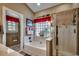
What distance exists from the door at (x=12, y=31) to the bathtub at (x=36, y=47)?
173mm

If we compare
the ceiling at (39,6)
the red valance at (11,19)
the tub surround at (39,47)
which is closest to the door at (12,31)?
the red valance at (11,19)

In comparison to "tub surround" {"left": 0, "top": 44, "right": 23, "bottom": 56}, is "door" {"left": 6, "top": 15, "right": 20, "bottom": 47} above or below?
above

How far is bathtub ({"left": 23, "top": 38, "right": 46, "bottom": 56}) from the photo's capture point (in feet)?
4.76

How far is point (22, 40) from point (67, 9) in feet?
2.83

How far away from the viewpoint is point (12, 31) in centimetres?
151

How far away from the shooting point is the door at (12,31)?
1.47 metres

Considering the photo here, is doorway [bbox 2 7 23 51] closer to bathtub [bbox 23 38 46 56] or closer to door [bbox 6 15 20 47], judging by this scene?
door [bbox 6 15 20 47]

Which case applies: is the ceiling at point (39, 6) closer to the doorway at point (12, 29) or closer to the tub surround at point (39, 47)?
the doorway at point (12, 29)

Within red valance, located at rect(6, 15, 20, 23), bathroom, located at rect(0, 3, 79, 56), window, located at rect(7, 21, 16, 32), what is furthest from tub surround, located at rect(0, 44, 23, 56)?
red valance, located at rect(6, 15, 20, 23)

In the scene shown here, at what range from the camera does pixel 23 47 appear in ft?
5.07

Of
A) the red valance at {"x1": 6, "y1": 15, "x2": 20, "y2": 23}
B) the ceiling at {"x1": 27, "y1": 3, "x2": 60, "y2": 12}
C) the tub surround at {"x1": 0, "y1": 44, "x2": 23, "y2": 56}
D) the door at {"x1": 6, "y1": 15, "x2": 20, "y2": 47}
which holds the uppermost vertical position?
the ceiling at {"x1": 27, "y1": 3, "x2": 60, "y2": 12}

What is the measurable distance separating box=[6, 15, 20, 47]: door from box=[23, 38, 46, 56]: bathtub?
0.57 feet

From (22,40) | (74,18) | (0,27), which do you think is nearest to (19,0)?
(0,27)

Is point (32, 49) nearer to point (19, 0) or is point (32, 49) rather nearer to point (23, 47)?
point (23, 47)
